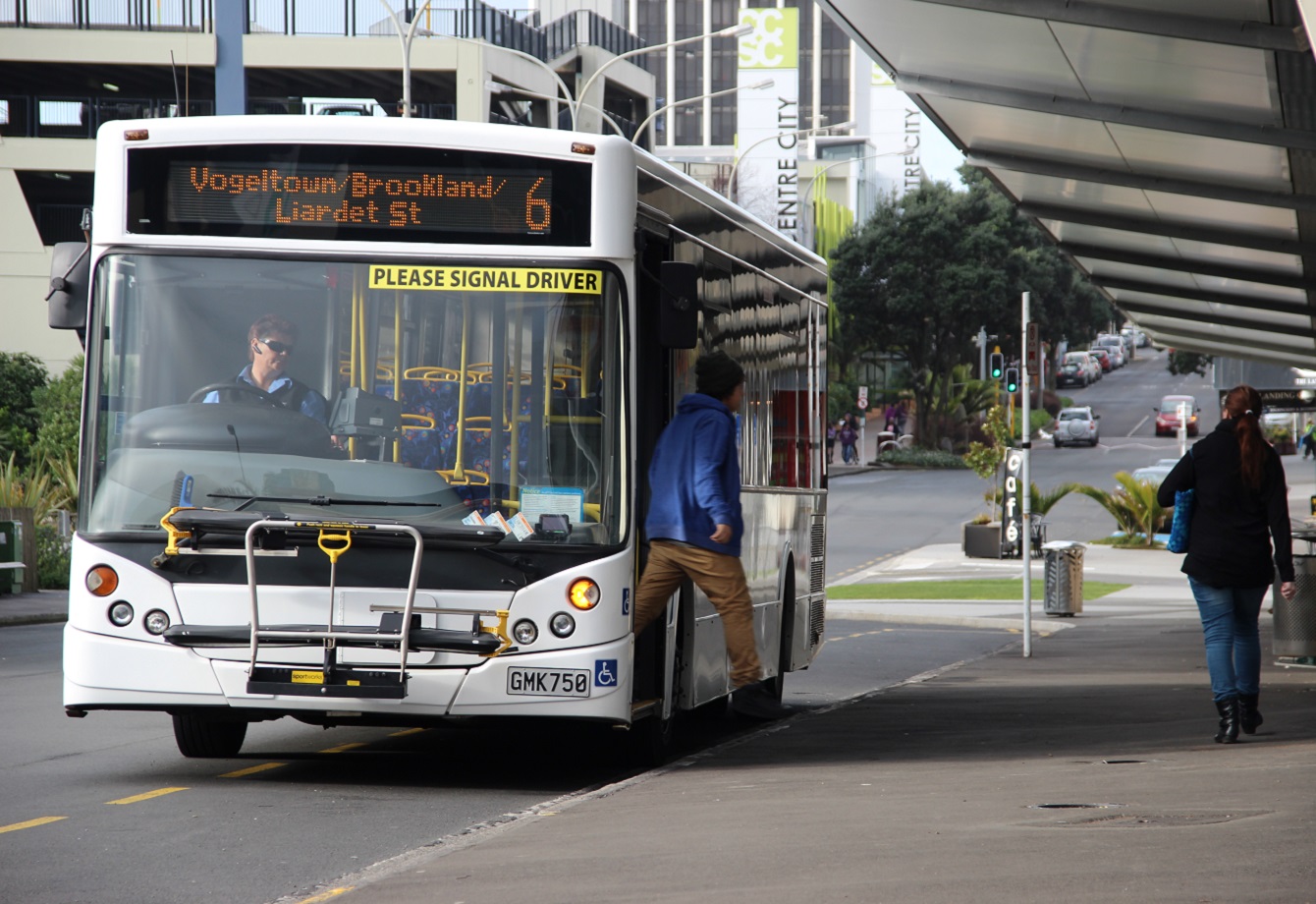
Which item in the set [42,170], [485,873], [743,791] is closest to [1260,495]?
[743,791]

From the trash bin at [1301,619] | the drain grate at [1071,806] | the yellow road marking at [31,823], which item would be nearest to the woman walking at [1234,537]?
the drain grate at [1071,806]

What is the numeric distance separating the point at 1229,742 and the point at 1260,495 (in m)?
1.34

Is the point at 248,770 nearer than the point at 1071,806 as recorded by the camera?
No

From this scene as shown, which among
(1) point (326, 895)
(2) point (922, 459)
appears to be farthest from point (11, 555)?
(2) point (922, 459)

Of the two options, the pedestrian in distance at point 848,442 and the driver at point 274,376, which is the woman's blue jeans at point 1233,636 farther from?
the pedestrian in distance at point 848,442

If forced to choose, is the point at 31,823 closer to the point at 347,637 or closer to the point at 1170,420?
the point at 347,637

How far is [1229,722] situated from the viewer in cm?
1020

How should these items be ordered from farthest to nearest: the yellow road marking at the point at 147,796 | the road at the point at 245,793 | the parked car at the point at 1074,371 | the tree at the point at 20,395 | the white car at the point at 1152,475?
the parked car at the point at 1074,371 < the white car at the point at 1152,475 < the tree at the point at 20,395 < the yellow road marking at the point at 147,796 < the road at the point at 245,793

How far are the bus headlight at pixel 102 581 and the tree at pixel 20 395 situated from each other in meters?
29.0

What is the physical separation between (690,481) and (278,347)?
2027 millimetres

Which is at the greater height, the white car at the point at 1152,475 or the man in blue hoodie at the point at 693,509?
the man in blue hoodie at the point at 693,509

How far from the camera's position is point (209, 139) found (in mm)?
8750

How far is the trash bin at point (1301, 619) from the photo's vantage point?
641 inches

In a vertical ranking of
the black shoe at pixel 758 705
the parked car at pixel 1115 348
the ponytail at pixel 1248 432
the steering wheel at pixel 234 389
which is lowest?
the black shoe at pixel 758 705
